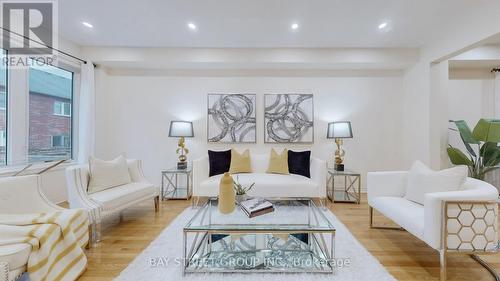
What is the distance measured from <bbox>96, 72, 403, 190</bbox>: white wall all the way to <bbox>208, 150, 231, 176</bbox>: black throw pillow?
0.47 m

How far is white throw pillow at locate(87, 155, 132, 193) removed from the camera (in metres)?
2.62

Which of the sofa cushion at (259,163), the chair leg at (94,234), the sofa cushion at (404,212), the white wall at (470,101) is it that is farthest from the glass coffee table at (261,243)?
the white wall at (470,101)

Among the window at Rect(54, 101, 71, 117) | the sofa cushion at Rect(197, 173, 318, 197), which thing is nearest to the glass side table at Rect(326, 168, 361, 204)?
the sofa cushion at Rect(197, 173, 318, 197)

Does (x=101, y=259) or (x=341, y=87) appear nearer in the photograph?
(x=101, y=259)

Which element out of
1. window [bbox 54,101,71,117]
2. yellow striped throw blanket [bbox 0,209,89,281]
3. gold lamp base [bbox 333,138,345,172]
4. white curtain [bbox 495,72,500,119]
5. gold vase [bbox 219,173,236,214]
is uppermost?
white curtain [bbox 495,72,500,119]

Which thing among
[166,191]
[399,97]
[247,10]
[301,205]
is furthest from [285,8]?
[166,191]

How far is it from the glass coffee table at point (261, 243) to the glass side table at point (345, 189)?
1.62 m

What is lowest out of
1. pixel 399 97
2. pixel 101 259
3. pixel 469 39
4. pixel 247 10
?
pixel 101 259

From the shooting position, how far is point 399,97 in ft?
13.5

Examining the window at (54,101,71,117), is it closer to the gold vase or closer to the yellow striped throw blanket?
the yellow striped throw blanket

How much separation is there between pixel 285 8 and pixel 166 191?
11.4 ft

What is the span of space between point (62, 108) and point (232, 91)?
2.83 meters

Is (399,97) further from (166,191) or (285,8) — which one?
(166,191)

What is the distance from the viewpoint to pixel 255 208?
2.01 metres
